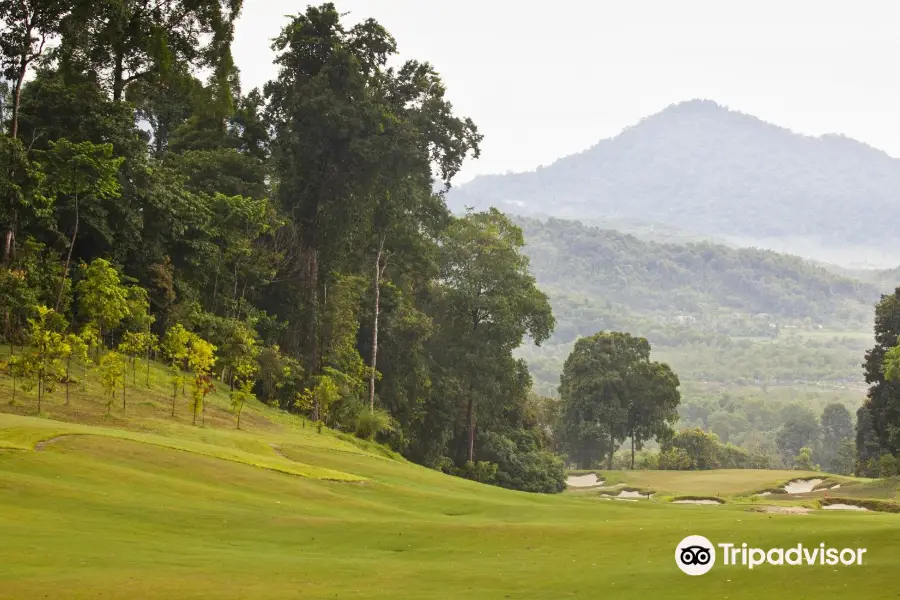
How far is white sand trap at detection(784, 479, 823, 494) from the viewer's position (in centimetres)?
5856

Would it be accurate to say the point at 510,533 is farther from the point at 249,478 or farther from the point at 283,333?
the point at 283,333

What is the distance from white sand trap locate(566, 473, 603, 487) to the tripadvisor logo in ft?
191

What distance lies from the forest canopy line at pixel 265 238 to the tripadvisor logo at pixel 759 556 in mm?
20851

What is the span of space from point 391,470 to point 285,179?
25179mm

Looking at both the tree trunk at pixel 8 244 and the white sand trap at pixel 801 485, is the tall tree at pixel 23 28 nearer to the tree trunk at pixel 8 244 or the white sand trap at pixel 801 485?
the tree trunk at pixel 8 244

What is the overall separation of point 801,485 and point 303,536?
52.0 m

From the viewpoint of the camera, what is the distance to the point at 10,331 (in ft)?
111

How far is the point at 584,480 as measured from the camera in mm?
75688

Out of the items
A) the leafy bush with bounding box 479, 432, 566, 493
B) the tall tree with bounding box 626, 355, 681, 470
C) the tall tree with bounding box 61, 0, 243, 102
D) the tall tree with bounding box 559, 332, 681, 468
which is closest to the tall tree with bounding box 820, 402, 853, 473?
the tall tree with bounding box 559, 332, 681, 468

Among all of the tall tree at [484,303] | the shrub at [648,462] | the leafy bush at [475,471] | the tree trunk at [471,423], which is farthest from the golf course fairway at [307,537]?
the shrub at [648,462]

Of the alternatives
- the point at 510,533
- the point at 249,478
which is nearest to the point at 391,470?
the point at 249,478

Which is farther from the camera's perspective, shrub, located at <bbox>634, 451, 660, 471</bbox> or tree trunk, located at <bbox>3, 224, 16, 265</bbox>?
shrub, located at <bbox>634, 451, 660, 471</bbox>

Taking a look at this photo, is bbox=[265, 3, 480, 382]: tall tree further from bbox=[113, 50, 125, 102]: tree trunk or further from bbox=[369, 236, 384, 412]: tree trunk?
bbox=[113, 50, 125, 102]: tree trunk

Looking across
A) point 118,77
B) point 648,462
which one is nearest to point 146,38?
point 118,77
